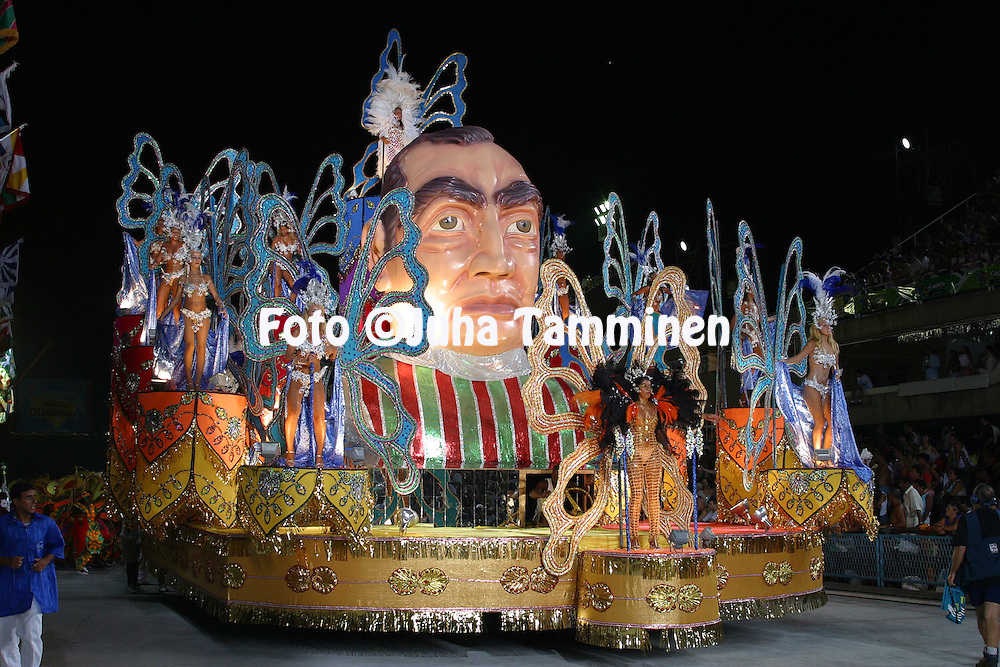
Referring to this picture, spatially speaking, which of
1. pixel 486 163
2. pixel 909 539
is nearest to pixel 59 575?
pixel 486 163

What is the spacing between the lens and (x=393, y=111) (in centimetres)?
1271

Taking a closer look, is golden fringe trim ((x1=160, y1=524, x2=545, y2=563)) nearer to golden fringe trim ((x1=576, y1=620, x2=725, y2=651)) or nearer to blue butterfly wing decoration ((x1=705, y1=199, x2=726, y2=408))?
golden fringe trim ((x1=576, y1=620, x2=725, y2=651))

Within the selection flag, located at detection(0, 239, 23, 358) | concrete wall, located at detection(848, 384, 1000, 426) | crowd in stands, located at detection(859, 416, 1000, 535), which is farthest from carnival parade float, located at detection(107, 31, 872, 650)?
concrete wall, located at detection(848, 384, 1000, 426)

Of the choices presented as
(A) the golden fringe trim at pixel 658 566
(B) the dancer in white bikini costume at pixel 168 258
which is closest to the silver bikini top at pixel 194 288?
(B) the dancer in white bikini costume at pixel 168 258

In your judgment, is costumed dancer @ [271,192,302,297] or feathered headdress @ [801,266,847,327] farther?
feathered headdress @ [801,266,847,327]

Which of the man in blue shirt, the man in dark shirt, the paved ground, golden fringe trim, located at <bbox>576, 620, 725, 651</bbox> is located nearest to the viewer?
the man in blue shirt

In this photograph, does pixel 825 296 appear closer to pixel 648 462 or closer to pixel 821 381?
pixel 821 381

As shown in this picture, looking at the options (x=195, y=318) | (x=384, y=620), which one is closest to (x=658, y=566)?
(x=384, y=620)

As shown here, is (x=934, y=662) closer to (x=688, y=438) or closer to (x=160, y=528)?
(x=688, y=438)

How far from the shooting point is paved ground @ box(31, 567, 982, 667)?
8016mm

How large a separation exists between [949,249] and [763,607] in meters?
12.1

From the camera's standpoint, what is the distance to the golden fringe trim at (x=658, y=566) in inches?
311

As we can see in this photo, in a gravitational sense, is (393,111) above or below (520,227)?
above

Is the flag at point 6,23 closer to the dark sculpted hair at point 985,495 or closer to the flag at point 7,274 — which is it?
the flag at point 7,274
